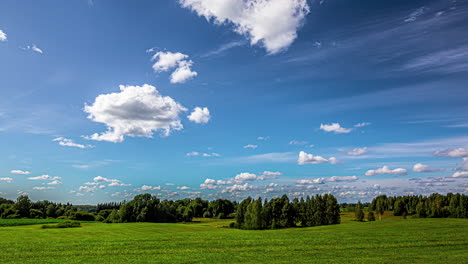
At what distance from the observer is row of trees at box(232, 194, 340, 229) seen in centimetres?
11481

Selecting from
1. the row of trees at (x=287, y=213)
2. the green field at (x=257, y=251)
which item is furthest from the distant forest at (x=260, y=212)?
the green field at (x=257, y=251)

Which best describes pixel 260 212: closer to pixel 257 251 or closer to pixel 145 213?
pixel 145 213

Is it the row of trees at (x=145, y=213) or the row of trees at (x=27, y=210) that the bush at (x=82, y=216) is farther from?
the row of trees at (x=145, y=213)

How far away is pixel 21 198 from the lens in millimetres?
140000

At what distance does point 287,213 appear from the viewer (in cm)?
11844

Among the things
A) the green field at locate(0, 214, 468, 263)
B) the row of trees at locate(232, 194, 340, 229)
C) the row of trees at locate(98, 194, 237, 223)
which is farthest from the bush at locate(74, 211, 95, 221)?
the green field at locate(0, 214, 468, 263)

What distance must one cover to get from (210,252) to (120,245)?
13.6 metres

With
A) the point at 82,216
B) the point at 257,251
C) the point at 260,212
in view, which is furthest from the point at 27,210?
the point at 257,251

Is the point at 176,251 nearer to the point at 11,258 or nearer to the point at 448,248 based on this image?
the point at 11,258

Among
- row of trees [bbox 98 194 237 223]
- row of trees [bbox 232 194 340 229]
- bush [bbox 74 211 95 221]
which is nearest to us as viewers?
row of trees [bbox 232 194 340 229]

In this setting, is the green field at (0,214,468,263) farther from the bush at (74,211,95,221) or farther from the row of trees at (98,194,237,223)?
the bush at (74,211,95,221)

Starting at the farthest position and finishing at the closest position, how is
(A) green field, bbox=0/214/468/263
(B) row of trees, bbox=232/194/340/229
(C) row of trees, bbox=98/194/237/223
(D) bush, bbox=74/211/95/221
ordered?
1. (D) bush, bbox=74/211/95/221
2. (C) row of trees, bbox=98/194/237/223
3. (B) row of trees, bbox=232/194/340/229
4. (A) green field, bbox=0/214/468/263

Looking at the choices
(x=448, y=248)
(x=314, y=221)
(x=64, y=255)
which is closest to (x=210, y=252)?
(x=64, y=255)

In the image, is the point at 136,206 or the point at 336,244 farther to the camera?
the point at 136,206
